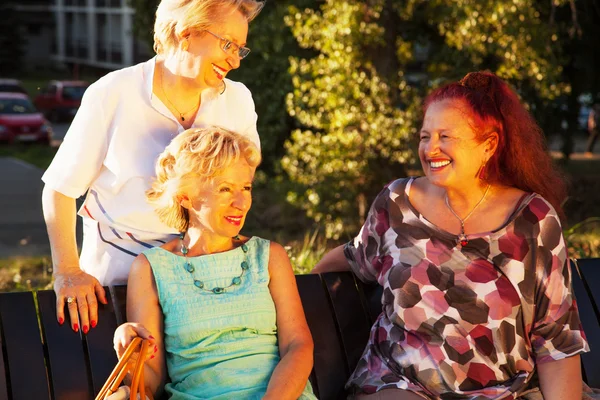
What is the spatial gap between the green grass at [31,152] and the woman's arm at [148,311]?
19598 mm

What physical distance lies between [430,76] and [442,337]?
835cm

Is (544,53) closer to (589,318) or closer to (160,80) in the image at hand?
(589,318)

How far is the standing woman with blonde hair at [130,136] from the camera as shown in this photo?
315 cm

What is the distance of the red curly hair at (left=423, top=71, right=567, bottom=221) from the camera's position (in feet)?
10.5

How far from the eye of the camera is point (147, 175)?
329 centimetres

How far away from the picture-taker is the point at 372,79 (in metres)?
10.3

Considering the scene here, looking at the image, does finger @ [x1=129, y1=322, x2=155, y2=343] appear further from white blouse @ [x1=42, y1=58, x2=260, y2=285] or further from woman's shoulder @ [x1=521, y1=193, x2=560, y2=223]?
woman's shoulder @ [x1=521, y1=193, x2=560, y2=223]

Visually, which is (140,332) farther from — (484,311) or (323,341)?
(484,311)

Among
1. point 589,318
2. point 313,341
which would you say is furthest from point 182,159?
point 589,318

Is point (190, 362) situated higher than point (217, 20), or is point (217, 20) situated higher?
point (217, 20)

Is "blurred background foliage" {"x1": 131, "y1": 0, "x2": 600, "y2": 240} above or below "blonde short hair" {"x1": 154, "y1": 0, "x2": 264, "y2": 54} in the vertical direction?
below

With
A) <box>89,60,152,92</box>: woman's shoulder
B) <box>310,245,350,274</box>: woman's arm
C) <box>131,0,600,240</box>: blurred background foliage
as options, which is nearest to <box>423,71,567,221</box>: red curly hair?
<box>310,245,350,274</box>: woman's arm

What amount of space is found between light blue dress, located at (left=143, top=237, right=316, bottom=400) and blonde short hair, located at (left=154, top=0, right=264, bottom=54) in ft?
2.32

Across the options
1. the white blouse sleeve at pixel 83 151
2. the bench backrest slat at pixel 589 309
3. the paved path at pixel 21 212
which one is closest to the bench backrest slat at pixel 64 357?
the white blouse sleeve at pixel 83 151
